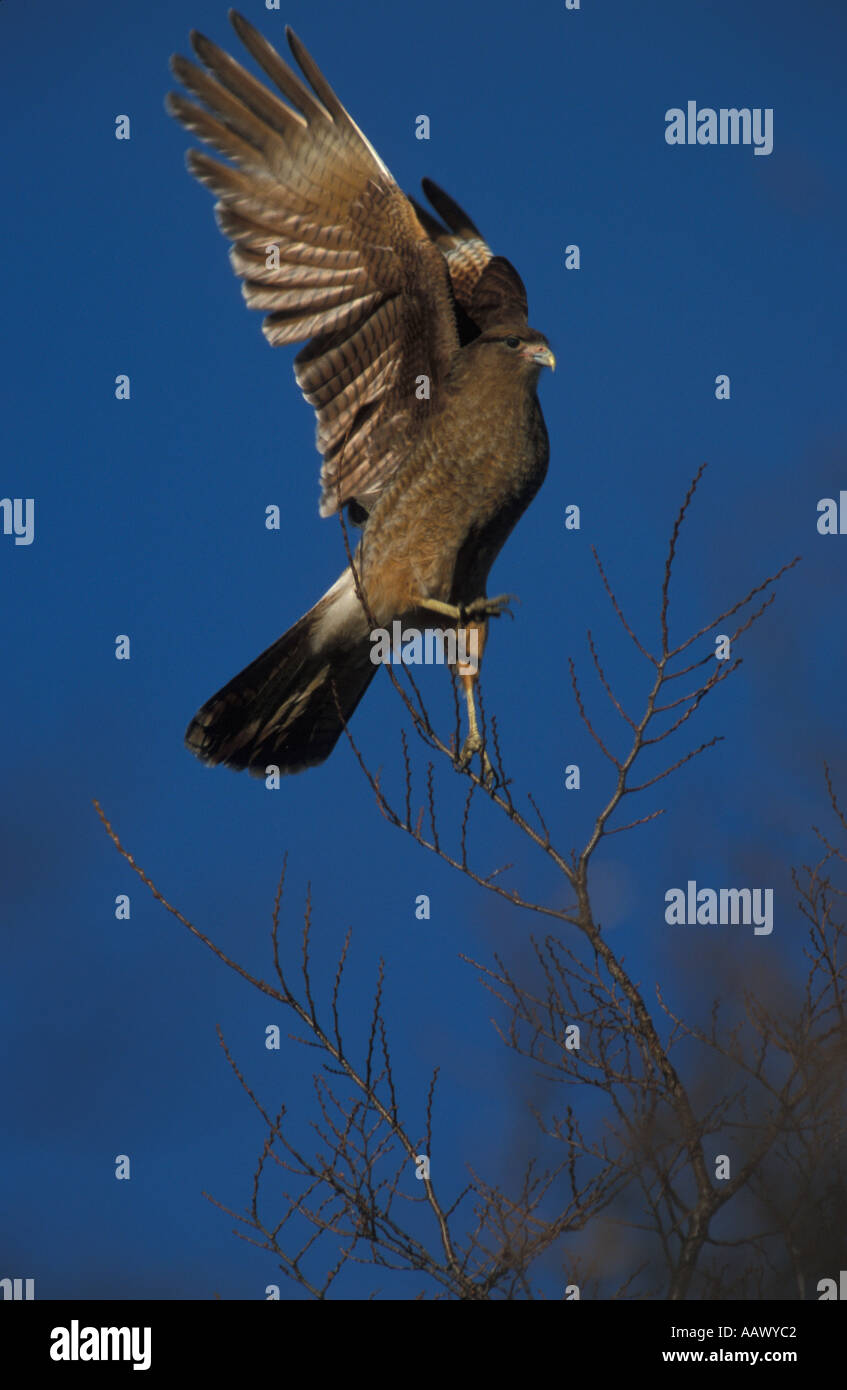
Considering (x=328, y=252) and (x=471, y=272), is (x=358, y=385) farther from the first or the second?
(x=471, y=272)

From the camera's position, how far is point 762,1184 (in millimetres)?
4738

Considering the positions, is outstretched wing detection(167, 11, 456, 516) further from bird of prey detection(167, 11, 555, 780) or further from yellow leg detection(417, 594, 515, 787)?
yellow leg detection(417, 594, 515, 787)

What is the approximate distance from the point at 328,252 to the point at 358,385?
557 millimetres

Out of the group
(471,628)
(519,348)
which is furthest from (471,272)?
(471,628)

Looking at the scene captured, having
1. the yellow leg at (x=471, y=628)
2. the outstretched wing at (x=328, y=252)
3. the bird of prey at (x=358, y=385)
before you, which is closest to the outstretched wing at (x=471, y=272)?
the bird of prey at (x=358, y=385)

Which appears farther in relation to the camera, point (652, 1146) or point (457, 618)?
point (457, 618)

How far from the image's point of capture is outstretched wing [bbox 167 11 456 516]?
614 centimetres

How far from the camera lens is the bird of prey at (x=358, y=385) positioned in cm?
624

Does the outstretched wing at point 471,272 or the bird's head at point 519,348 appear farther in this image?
the outstretched wing at point 471,272

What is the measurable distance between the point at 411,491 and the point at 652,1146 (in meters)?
3.06

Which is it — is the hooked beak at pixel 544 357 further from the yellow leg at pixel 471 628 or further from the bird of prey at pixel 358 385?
the yellow leg at pixel 471 628

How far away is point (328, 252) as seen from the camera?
641cm
